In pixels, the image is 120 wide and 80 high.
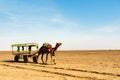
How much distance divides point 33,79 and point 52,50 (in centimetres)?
1056

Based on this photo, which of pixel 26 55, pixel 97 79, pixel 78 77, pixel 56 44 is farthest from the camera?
pixel 26 55

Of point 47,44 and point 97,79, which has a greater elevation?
point 47,44

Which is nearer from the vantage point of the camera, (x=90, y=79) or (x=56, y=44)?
(x=90, y=79)

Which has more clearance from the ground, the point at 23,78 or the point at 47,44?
the point at 47,44

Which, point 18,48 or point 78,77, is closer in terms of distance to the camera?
point 78,77

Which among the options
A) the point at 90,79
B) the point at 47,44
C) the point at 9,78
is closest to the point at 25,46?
the point at 47,44

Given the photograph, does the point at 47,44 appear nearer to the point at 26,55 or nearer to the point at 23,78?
the point at 26,55

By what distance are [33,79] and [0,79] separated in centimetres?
172

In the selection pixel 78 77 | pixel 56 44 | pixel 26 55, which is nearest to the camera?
pixel 78 77

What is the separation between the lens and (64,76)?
16.8m

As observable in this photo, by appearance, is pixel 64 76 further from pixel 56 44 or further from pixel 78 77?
pixel 56 44

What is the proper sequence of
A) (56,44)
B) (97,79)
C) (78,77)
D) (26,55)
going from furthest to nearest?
(26,55) → (56,44) → (78,77) → (97,79)

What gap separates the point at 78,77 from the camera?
16.2 m

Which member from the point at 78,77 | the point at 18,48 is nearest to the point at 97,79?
the point at 78,77
